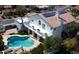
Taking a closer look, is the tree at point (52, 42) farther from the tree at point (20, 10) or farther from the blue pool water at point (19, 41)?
the tree at point (20, 10)

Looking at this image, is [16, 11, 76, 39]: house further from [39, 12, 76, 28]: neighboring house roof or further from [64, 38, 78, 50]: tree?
[64, 38, 78, 50]: tree

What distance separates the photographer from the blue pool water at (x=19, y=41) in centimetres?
651

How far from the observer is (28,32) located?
6.54 metres

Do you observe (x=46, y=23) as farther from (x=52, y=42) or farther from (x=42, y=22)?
(x=52, y=42)

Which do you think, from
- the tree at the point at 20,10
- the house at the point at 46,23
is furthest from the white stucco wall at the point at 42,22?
the tree at the point at 20,10

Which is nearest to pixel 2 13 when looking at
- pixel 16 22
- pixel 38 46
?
pixel 16 22

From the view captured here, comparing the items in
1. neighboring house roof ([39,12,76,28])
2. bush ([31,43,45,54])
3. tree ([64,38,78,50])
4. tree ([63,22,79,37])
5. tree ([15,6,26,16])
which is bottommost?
bush ([31,43,45,54])

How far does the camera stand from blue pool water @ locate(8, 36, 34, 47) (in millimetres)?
6508

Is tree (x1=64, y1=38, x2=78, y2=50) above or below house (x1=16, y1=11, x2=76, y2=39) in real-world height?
below

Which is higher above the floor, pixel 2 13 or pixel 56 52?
pixel 2 13

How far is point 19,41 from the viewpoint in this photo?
651cm

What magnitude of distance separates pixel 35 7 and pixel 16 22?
319mm

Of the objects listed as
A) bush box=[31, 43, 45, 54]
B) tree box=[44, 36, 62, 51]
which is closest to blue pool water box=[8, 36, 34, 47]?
A: bush box=[31, 43, 45, 54]
